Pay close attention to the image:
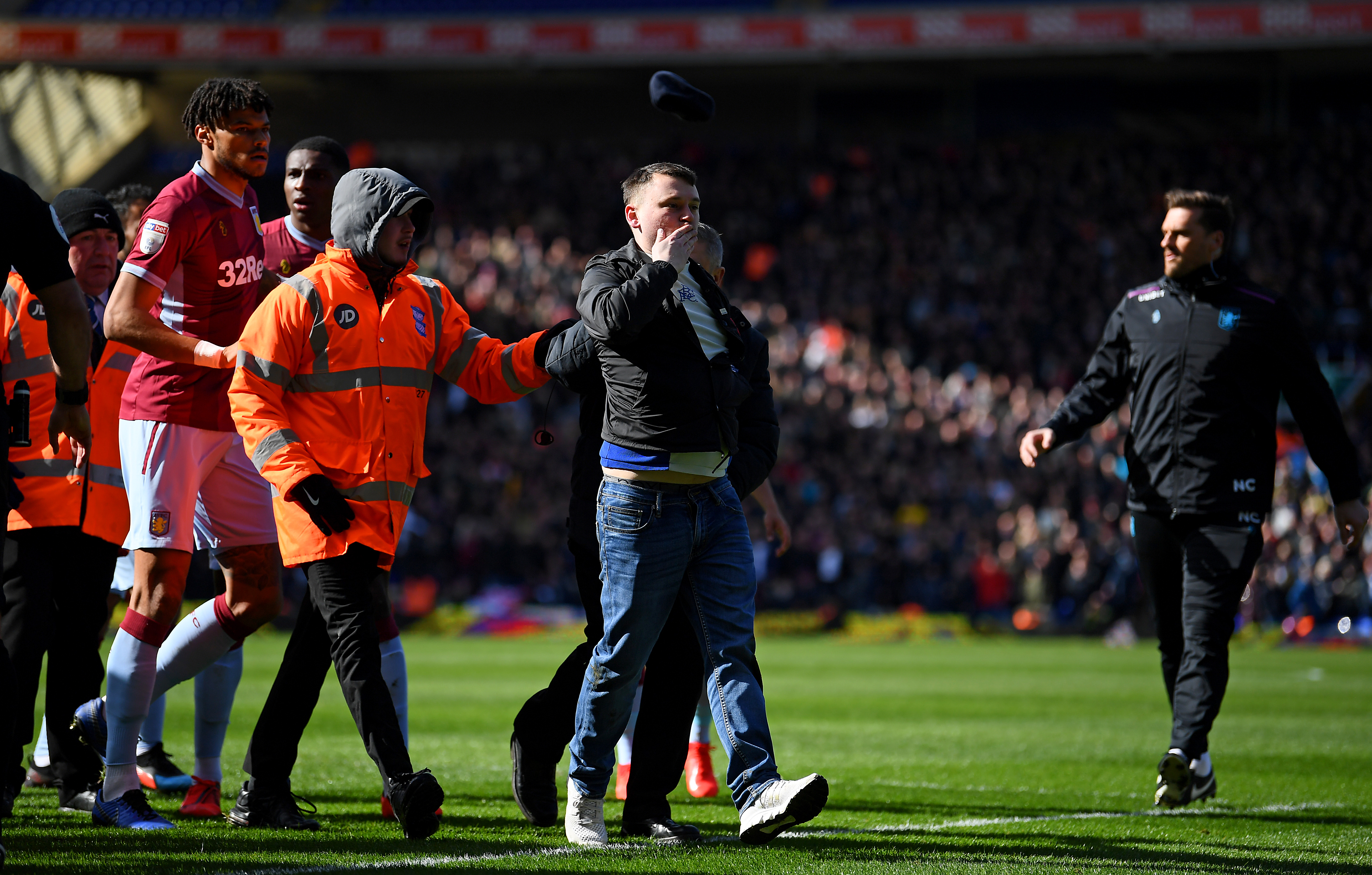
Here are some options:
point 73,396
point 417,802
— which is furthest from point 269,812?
point 73,396

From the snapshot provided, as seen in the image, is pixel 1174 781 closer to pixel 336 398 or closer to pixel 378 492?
pixel 378 492

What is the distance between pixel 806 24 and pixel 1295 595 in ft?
53.6

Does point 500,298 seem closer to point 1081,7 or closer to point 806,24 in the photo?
point 806,24

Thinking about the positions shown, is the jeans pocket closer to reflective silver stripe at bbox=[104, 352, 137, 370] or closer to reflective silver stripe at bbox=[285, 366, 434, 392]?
reflective silver stripe at bbox=[285, 366, 434, 392]

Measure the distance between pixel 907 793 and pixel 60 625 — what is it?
12.1 feet

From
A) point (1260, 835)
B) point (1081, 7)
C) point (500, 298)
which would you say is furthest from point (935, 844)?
point (1081, 7)

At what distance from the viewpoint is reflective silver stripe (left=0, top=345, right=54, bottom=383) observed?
589 centimetres

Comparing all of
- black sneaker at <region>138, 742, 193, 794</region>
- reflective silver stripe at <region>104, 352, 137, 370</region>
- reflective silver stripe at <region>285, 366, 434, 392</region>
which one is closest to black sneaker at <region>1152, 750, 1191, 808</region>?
reflective silver stripe at <region>285, 366, 434, 392</region>

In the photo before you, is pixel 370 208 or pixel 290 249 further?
pixel 290 249

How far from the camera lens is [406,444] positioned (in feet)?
16.2

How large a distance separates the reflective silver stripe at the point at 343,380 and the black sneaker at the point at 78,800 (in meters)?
1.90

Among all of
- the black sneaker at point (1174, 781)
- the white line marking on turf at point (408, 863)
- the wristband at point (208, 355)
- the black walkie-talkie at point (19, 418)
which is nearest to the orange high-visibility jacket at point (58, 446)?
the black walkie-talkie at point (19, 418)

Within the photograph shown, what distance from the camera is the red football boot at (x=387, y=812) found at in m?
5.38

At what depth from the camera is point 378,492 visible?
191 inches
